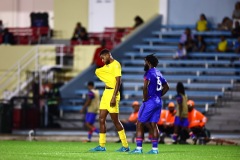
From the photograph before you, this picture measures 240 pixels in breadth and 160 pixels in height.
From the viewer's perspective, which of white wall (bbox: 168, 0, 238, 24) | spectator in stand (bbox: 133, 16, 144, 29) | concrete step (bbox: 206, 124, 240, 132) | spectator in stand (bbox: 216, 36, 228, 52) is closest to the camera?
concrete step (bbox: 206, 124, 240, 132)

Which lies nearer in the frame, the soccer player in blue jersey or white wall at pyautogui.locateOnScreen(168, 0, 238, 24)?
the soccer player in blue jersey

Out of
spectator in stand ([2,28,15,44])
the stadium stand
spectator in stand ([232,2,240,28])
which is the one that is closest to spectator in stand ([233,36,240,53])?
the stadium stand

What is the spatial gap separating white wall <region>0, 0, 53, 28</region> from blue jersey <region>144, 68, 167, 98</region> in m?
21.6

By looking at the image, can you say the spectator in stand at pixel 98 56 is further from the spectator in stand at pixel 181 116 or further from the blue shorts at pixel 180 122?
the blue shorts at pixel 180 122

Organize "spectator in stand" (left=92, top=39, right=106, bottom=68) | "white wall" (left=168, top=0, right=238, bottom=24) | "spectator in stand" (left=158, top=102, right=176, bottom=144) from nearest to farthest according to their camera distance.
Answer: "spectator in stand" (left=158, top=102, right=176, bottom=144) < "spectator in stand" (left=92, top=39, right=106, bottom=68) < "white wall" (left=168, top=0, right=238, bottom=24)

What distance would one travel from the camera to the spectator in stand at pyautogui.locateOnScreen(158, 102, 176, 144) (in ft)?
94.0

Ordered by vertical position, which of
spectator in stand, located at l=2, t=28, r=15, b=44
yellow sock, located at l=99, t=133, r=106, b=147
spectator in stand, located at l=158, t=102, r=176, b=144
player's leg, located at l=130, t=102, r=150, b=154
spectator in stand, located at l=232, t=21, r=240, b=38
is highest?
spectator in stand, located at l=232, t=21, r=240, b=38

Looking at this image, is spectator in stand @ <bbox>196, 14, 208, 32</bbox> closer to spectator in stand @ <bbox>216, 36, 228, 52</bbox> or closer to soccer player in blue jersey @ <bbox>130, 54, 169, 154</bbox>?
spectator in stand @ <bbox>216, 36, 228, 52</bbox>

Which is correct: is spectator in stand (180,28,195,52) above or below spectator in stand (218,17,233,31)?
below

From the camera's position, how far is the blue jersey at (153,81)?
20.1 meters

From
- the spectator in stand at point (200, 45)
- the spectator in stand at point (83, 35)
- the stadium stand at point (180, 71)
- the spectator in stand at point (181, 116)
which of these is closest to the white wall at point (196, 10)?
the stadium stand at point (180, 71)

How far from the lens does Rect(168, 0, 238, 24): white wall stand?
37.9 metres

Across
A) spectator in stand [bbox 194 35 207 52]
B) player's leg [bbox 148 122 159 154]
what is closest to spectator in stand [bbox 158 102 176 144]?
spectator in stand [bbox 194 35 207 52]

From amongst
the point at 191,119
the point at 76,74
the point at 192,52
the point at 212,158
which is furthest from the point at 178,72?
the point at 212,158
